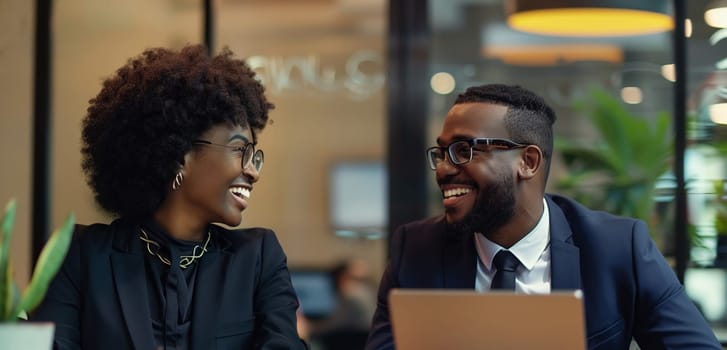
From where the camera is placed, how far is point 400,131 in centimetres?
491

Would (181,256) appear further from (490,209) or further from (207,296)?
(490,209)

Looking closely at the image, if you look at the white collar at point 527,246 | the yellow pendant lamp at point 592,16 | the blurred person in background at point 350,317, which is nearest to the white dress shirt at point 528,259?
Answer: the white collar at point 527,246

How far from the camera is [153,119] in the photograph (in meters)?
2.83

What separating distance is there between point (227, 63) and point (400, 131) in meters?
2.00

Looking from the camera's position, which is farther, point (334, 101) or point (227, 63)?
point (334, 101)

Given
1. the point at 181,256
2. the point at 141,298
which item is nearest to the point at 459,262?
the point at 181,256

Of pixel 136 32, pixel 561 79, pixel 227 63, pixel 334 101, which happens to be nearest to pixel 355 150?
pixel 334 101

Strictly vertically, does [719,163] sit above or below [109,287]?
above

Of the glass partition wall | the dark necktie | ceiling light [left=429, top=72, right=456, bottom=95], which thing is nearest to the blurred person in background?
ceiling light [left=429, top=72, right=456, bottom=95]

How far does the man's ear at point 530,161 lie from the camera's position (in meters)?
2.99

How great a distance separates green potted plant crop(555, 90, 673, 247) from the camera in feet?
15.6

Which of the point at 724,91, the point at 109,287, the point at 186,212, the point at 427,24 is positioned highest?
the point at 427,24

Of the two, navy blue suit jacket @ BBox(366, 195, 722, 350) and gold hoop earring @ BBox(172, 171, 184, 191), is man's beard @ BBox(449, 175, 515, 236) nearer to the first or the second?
navy blue suit jacket @ BBox(366, 195, 722, 350)

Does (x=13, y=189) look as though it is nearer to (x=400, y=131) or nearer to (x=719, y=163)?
(x=400, y=131)
